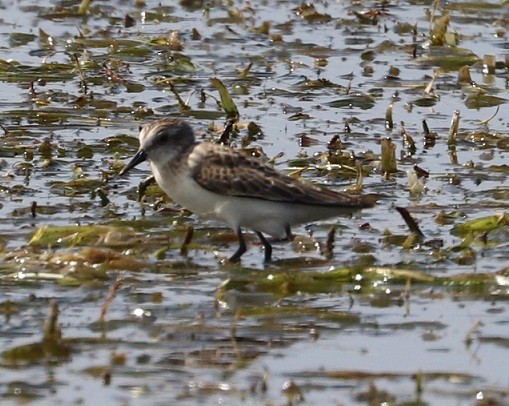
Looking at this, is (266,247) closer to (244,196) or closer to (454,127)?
(244,196)

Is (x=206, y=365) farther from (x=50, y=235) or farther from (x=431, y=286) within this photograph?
(x=50, y=235)

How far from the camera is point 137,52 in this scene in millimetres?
15805

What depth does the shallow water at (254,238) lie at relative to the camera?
8117 millimetres

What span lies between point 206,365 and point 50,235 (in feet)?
8.19

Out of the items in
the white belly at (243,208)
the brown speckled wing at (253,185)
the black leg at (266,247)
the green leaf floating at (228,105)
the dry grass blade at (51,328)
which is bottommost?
the green leaf floating at (228,105)

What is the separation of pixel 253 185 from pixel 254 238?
667 millimetres

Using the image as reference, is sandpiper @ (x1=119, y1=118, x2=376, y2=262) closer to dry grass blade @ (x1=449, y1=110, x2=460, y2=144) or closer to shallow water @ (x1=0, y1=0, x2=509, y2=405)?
shallow water @ (x1=0, y1=0, x2=509, y2=405)

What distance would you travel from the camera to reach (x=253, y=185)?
1037cm

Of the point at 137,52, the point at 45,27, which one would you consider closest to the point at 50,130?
the point at 137,52

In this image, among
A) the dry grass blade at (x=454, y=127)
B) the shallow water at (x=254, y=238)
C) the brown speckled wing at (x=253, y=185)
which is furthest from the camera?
the dry grass blade at (x=454, y=127)

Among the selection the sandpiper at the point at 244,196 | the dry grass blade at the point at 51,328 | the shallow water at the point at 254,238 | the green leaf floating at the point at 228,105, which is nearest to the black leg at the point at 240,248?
the sandpiper at the point at 244,196

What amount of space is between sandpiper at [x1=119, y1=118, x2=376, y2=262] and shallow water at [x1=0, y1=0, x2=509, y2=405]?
24cm

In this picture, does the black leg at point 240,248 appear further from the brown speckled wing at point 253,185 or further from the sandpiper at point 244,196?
the brown speckled wing at point 253,185

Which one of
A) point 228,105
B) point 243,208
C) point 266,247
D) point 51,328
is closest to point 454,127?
point 228,105
